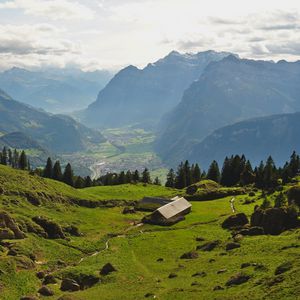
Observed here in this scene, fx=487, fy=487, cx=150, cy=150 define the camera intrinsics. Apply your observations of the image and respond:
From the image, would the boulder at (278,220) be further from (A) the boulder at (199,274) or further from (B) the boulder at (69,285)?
(B) the boulder at (69,285)

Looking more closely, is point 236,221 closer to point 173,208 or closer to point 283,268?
point 173,208

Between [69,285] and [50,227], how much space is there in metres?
27.5

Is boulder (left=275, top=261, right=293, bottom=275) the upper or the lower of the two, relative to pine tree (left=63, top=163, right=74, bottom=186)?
upper

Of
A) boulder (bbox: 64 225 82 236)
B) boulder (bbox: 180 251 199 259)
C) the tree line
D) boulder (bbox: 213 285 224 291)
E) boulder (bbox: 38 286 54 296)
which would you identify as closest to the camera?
boulder (bbox: 213 285 224 291)

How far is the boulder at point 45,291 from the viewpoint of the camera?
204ft

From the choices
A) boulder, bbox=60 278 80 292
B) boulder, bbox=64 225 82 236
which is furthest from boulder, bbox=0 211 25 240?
boulder, bbox=60 278 80 292

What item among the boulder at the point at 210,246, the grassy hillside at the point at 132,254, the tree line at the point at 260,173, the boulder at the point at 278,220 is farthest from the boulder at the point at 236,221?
the tree line at the point at 260,173

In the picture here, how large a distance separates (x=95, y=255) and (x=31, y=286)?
20.5 meters

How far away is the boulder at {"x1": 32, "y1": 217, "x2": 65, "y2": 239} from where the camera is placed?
298 feet

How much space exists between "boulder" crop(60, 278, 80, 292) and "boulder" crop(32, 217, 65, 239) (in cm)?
2507

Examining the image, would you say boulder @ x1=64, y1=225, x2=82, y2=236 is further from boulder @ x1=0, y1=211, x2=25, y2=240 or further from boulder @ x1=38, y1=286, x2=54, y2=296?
boulder @ x1=38, y1=286, x2=54, y2=296

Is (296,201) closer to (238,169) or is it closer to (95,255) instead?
(95,255)

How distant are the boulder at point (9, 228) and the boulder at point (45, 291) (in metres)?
19.7

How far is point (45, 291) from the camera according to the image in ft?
205
